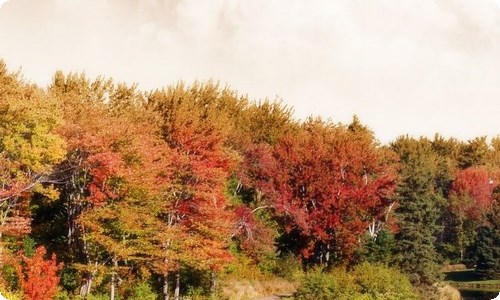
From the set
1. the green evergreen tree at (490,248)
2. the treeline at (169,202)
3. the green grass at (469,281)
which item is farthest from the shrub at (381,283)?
the green evergreen tree at (490,248)

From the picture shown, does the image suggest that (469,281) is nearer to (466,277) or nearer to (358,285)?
(466,277)

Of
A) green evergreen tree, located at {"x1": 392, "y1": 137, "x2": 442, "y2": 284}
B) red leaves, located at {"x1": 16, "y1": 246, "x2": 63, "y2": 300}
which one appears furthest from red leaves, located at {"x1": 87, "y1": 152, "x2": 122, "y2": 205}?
green evergreen tree, located at {"x1": 392, "y1": 137, "x2": 442, "y2": 284}

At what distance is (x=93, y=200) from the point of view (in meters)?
22.8

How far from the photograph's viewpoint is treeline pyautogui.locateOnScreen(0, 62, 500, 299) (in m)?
21.6

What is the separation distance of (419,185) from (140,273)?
1951 cm

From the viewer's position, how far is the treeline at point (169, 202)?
70.8ft

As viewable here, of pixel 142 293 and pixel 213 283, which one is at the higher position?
pixel 213 283

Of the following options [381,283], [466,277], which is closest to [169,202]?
[381,283]

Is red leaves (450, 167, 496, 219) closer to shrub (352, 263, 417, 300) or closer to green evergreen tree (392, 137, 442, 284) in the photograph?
green evergreen tree (392, 137, 442, 284)

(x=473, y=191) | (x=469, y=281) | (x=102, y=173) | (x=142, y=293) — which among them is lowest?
(x=469, y=281)

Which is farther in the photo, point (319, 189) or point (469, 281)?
point (469, 281)

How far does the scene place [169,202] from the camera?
2558 cm

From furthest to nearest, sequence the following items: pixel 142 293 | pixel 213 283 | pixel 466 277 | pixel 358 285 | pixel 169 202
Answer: pixel 466 277, pixel 358 285, pixel 213 283, pixel 169 202, pixel 142 293

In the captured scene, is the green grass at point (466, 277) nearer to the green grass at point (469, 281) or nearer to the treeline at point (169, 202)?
the green grass at point (469, 281)
